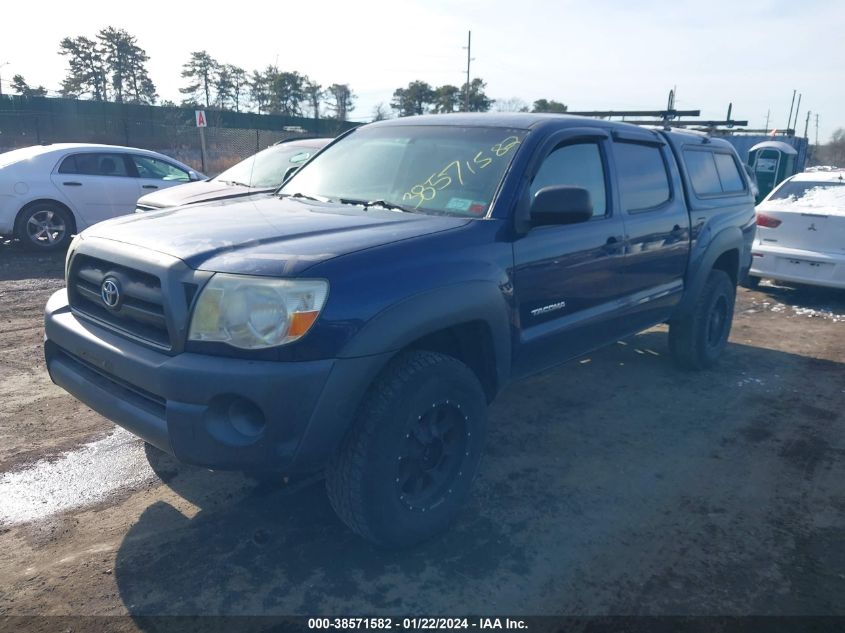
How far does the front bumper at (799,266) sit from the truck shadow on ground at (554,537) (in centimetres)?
394

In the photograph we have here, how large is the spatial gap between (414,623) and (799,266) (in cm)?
743

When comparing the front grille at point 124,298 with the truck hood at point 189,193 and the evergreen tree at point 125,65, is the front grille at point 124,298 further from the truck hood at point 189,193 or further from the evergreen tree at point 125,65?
the evergreen tree at point 125,65

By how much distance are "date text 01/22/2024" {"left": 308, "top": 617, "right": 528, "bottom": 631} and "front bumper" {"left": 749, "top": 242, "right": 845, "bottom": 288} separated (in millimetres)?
7059

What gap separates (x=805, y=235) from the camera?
26.7 feet

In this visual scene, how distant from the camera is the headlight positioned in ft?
8.24

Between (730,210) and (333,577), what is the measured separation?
451cm

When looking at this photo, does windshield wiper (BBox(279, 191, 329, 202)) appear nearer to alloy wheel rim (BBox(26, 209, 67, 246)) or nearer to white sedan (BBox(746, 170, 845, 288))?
white sedan (BBox(746, 170, 845, 288))

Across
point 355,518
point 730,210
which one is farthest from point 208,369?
point 730,210

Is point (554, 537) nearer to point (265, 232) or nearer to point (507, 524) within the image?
point (507, 524)

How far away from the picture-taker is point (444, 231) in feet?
10.2

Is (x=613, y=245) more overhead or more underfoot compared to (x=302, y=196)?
more underfoot

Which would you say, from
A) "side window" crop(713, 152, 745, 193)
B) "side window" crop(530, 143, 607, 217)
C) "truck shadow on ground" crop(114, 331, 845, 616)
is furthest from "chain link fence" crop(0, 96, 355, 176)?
"truck shadow on ground" crop(114, 331, 845, 616)

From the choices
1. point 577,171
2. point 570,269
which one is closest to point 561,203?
point 570,269

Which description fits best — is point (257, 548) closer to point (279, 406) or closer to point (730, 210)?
point (279, 406)
